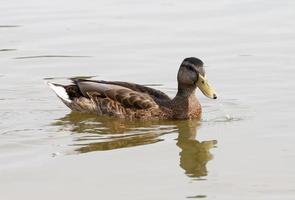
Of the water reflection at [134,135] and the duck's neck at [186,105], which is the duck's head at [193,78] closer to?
the duck's neck at [186,105]

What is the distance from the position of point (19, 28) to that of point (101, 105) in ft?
16.8

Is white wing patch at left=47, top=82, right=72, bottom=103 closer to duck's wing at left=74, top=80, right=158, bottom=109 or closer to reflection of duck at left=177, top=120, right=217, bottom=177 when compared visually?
duck's wing at left=74, top=80, right=158, bottom=109

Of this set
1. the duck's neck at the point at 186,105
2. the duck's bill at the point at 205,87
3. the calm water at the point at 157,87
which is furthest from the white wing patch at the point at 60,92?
the duck's bill at the point at 205,87

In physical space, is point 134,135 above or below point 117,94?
below

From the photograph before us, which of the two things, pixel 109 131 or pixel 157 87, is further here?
pixel 157 87

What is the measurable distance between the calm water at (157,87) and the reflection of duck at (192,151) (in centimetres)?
2

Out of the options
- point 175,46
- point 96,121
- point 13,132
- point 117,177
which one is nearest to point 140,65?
point 175,46

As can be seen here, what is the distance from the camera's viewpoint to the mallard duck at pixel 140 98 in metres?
13.1

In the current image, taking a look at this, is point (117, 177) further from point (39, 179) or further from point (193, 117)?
point (193, 117)

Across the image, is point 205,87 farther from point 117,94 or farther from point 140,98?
point 117,94

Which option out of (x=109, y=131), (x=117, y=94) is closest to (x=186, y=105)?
(x=117, y=94)

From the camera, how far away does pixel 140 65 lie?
50.8 feet

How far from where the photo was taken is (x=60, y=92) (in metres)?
13.4

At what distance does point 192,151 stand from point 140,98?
2088mm
